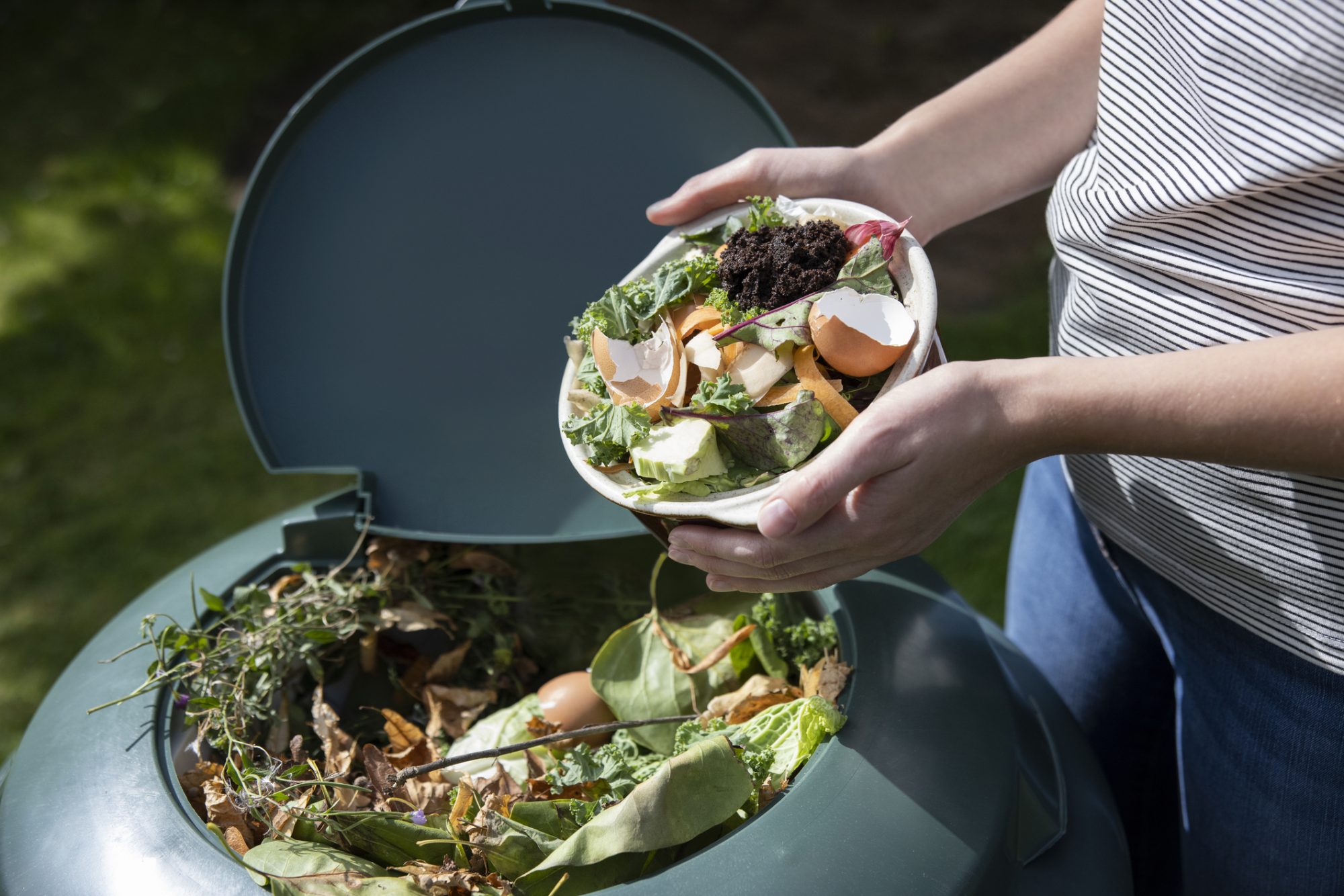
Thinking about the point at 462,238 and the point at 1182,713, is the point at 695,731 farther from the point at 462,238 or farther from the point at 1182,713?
the point at 462,238

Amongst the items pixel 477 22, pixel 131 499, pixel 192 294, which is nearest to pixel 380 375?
pixel 477 22

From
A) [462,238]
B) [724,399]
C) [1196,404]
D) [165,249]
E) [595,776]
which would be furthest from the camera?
[165,249]

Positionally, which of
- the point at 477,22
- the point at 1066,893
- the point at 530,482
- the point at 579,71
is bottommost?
the point at 1066,893

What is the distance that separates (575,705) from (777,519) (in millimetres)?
450

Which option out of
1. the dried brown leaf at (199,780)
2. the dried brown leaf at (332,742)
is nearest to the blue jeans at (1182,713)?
the dried brown leaf at (332,742)

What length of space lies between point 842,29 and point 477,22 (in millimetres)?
3061

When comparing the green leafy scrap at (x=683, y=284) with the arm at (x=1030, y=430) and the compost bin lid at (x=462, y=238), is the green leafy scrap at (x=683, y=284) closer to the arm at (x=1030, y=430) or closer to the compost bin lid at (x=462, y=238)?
the arm at (x=1030, y=430)

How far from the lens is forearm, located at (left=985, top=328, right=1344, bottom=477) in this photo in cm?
75

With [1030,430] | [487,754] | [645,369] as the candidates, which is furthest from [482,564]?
[1030,430]

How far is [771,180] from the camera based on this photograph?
112 centimetres

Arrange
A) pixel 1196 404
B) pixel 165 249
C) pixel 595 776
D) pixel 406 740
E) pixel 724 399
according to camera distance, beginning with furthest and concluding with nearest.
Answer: pixel 165 249 → pixel 406 740 → pixel 595 776 → pixel 724 399 → pixel 1196 404

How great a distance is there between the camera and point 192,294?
3.16 metres

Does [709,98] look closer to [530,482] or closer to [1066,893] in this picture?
[530,482]

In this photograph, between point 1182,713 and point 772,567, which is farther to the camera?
point 1182,713
